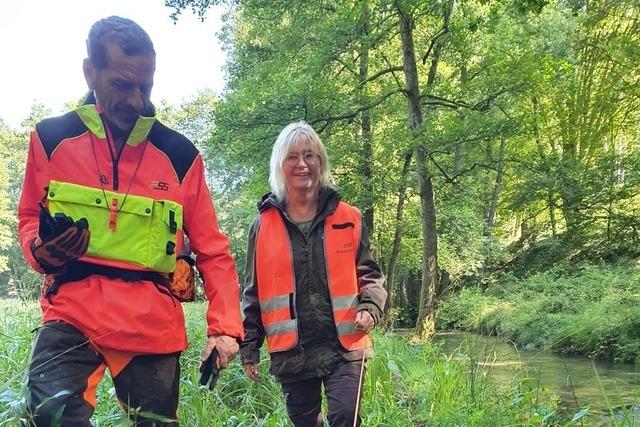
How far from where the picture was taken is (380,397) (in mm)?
4539

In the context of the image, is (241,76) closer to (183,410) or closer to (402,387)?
(402,387)

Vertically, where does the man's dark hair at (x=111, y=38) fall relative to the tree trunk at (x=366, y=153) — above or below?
below

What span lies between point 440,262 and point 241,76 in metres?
11.1

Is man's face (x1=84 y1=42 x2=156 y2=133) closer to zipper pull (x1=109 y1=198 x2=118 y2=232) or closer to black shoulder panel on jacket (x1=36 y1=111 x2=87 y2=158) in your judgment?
black shoulder panel on jacket (x1=36 y1=111 x2=87 y2=158)

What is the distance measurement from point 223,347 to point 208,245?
41cm

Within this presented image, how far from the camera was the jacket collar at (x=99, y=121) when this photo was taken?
2.09 meters

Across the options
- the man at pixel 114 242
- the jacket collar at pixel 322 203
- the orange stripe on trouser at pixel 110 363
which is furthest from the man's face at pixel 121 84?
the jacket collar at pixel 322 203

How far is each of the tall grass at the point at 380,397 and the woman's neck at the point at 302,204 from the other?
2.98 ft

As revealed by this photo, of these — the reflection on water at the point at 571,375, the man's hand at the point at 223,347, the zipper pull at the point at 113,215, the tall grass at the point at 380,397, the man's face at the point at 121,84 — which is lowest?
the reflection on water at the point at 571,375

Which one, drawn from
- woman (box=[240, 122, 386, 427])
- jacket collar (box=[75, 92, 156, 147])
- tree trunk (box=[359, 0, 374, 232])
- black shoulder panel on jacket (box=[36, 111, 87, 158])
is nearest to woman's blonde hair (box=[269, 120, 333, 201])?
woman (box=[240, 122, 386, 427])

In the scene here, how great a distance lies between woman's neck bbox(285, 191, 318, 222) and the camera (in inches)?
119

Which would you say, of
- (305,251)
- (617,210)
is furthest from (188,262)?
(617,210)

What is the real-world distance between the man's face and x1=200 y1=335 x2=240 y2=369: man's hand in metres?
0.86

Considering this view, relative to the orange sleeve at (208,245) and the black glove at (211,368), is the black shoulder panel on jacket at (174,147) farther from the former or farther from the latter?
the black glove at (211,368)
